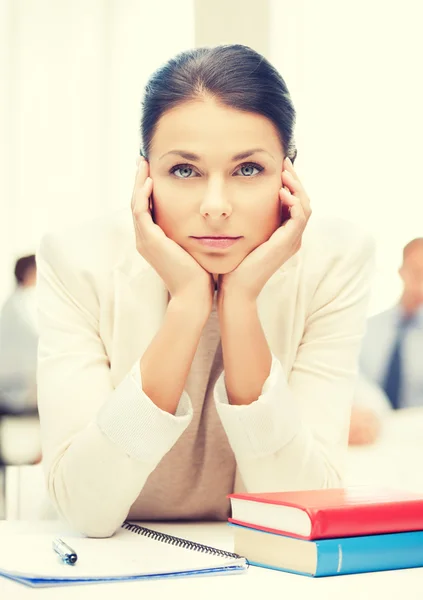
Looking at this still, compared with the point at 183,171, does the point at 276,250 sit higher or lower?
lower

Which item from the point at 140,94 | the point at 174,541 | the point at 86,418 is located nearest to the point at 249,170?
the point at 86,418

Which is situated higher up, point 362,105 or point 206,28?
point 206,28

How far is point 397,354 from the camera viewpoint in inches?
100.0

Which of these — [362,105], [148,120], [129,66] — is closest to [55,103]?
[129,66]

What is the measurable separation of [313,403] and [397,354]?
133 centimetres

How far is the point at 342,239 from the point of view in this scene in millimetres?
1400

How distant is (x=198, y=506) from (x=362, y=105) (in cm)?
147

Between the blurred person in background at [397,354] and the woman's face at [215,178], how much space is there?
1263 millimetres

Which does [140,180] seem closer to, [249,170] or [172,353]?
[249,170]

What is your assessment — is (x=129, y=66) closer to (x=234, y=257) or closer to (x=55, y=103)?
(x=55, y=103)

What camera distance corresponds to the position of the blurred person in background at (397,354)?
8.06ft

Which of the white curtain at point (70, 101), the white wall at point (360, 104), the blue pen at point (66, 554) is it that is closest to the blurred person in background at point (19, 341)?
the white curtain at point (70, 101)

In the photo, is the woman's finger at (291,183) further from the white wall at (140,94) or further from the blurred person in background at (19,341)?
the blurred person in background at (19,341)

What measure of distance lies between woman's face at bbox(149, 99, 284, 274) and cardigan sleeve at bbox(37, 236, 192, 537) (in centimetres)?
20
